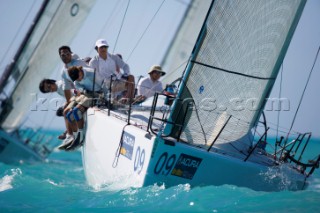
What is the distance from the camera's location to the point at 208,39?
7.04 metres

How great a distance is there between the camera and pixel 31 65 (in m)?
15.1

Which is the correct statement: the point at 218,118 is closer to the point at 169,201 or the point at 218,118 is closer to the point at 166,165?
the point at 166,165

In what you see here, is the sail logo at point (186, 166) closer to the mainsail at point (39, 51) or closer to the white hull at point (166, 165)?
the white hull at point (166, 165)

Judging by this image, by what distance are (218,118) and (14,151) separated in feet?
30.9

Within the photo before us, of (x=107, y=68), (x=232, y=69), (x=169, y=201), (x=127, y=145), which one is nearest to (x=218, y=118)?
(x=232, y=69)

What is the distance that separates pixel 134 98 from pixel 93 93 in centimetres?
69

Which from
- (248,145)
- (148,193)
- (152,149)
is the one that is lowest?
(148,193)

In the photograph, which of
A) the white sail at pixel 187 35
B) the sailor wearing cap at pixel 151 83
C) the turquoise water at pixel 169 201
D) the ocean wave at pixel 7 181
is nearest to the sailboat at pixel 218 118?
the turquoise water at pixel 169 201

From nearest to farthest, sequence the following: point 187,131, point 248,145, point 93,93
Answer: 1. point 187,131
2. point 248,145
3. point 93,93

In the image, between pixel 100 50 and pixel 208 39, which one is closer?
pixel 208 39

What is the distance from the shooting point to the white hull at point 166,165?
682 cm

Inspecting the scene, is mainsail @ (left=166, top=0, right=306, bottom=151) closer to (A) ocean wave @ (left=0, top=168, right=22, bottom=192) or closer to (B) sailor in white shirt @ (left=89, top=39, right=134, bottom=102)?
(B) sailor in white shirt @ (left=89, top=39, right=134, bottom=102)

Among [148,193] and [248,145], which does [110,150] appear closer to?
[148,193]

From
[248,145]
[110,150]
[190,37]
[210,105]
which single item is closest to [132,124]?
[110,150]
